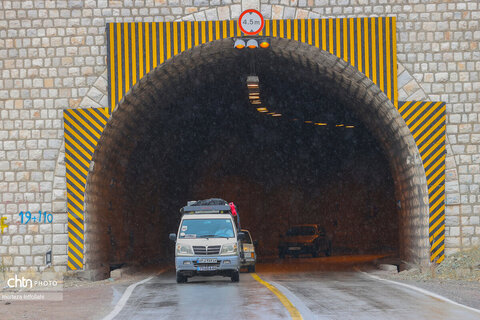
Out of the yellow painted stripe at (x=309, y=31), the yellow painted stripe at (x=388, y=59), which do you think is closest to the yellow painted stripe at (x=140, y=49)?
the yellow painted stripe at (x=309, y=31)

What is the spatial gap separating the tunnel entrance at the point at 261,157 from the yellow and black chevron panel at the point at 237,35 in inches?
12.5

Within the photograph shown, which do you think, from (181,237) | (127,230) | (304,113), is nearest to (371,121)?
(181,237)

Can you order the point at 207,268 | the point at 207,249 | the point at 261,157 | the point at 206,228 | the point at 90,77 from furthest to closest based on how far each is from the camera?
1. the point at 261,157
2. the point at 90,77
3. the point at 206,228
4. the point at 207,249
5. the point at 207,268

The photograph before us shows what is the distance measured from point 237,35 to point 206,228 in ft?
16.8

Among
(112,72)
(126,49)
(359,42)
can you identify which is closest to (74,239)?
(112,72)

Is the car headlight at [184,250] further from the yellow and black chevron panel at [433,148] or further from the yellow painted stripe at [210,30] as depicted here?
the yellow and black chevron panel at [433,148]

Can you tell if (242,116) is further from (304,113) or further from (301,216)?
(301,216)

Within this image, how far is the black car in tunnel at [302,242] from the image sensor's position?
36688mm

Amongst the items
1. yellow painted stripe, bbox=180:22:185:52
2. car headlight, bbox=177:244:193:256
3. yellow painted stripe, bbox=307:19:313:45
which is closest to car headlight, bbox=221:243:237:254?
car headlight, bbox=177:244:193:256

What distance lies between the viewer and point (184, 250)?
19.9 metres

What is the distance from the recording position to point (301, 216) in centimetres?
4256

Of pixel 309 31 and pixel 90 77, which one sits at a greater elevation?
pixel 309 31

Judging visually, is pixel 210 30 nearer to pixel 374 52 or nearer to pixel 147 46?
pixel 147 46

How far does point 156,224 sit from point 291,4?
1465 centimetres
